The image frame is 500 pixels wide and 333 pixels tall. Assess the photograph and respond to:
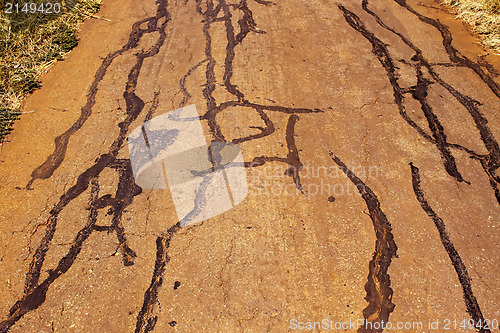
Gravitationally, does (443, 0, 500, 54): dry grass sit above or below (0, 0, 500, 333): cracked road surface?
above

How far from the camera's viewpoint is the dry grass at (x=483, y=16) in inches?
180

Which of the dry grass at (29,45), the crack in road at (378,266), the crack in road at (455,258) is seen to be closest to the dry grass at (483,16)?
the crack in road at (455,258)

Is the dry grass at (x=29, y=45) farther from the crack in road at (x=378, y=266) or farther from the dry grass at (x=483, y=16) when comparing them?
the dry grass at (x=483, y=16)

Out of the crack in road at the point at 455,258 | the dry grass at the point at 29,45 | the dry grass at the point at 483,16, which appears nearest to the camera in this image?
the crack in road at the point at 455,258

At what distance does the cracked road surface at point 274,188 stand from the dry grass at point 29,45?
18 cm

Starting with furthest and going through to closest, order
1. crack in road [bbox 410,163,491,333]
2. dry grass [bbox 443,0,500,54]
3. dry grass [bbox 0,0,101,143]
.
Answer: dry grass [bbox 443,0,500,54]
dry grass [bbox 0,0,101,143]
crack in road [bbox 410,163,491,333]

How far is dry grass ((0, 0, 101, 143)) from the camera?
4082 mm

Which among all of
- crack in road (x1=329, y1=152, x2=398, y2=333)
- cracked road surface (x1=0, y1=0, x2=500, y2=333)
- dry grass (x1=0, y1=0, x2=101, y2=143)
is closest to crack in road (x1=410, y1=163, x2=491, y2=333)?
cracked road surface (x1=0, y1=0, x2=500, y2=333)

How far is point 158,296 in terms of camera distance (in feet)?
8.16

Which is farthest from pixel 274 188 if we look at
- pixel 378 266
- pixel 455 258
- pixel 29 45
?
pixel 29 45

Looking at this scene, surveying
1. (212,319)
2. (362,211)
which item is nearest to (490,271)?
(362,211)

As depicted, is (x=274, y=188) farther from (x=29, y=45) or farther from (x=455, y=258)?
(x=29, y=45)

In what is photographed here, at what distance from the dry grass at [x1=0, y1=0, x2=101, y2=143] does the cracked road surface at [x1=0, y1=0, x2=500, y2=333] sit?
18 centimetres

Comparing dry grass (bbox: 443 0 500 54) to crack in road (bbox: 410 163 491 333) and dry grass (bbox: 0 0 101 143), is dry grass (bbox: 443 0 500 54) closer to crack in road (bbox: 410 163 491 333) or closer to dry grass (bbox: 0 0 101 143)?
crack in road (bbox: 410 163 491 333)
